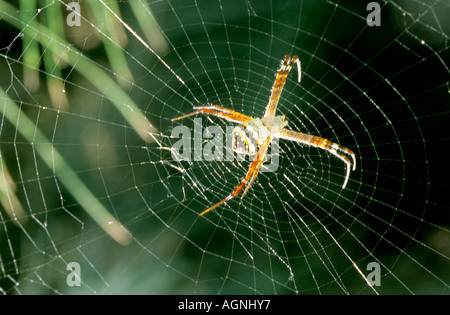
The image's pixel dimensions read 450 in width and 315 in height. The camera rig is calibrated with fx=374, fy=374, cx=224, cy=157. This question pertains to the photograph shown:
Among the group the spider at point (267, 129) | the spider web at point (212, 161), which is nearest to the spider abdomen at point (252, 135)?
the spider at point (267, 129)

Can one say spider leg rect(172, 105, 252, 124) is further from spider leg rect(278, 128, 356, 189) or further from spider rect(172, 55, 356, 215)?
spider leg rect(278, 128, 356, 189)

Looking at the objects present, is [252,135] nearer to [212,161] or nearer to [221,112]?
[221,112]

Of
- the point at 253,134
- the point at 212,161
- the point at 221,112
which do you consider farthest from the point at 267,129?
the point at 212,161

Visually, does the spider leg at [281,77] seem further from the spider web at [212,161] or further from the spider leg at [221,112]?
the spider leg at [221,112]

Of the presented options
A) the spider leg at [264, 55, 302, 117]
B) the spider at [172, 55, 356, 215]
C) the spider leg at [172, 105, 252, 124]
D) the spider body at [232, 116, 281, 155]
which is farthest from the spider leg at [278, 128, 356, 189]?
the spider leg at [172, 105, 252, 124]

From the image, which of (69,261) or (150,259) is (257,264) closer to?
(150,259)

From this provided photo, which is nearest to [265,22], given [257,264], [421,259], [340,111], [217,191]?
[340,111]
